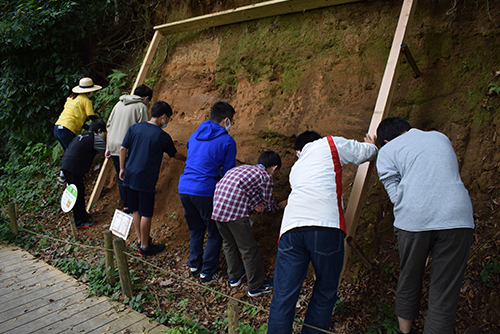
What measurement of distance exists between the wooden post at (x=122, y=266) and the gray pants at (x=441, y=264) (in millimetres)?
3218

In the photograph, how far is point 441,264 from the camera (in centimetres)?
271

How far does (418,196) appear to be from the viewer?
8.94 ft

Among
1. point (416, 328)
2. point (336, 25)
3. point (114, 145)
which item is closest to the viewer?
point (416, 328)

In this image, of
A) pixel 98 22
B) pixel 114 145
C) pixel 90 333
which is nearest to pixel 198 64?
pixel 114 145

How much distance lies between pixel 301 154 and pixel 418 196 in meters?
1.14

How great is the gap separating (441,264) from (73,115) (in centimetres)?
670

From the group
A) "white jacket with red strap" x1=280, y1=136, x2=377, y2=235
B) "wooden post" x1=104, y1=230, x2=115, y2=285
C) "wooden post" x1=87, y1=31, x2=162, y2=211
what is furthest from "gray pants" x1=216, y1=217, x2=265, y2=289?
"wooden post" x1=87, y1=31, x2=162, y2=211

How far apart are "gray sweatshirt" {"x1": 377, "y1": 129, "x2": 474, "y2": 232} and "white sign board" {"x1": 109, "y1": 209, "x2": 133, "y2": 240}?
3195 millimetres

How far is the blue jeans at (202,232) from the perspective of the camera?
14.0 ft

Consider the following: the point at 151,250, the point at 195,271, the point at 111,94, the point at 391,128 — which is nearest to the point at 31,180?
the point at 111,94

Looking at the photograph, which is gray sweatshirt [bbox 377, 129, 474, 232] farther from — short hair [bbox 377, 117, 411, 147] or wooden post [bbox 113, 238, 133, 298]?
wooden post [bbox 113, 238, 133, 298]

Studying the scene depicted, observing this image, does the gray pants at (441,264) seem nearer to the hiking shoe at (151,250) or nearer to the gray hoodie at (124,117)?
the hiking shoe at (151,250)

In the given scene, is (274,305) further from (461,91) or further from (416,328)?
(461,91)

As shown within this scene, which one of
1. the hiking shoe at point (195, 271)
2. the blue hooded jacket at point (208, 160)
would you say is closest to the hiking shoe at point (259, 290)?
the hiking shoe at point (195, 271)
